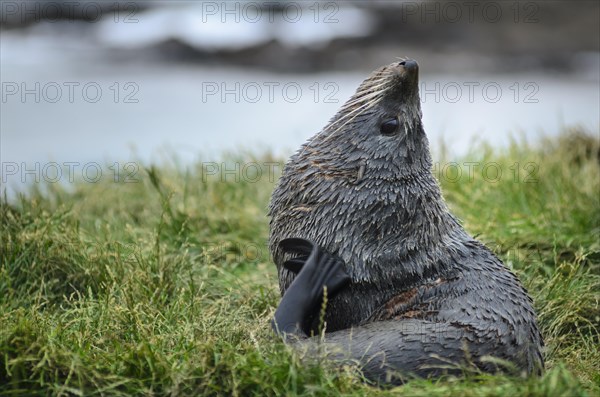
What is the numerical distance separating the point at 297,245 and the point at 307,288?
0.24 meters

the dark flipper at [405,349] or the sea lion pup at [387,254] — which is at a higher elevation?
the sea lion pup at [387,254]

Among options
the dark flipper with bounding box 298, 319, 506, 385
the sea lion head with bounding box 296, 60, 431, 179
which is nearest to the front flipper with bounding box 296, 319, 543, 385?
the dark flipper with bounding box 298, 319, 506, 385

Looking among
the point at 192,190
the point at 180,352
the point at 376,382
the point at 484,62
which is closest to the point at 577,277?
the point at 376,382

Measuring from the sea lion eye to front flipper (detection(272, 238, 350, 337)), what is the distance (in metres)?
0.66

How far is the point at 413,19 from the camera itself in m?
17.6

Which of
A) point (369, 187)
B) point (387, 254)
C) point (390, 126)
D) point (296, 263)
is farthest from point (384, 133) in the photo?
point (296, 263)

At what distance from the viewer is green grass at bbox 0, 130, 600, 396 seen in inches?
159

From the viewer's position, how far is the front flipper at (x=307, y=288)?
429 cm

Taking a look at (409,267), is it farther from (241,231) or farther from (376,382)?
(241,231)

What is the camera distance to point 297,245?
4473mm

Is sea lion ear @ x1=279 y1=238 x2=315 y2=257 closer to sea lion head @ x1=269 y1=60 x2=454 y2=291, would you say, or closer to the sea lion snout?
sea lion head @ x1=269 y1=60 x2=454 y2=291

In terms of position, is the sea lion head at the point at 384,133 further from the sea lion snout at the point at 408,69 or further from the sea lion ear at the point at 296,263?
the sea lion ear at the point at 296,263

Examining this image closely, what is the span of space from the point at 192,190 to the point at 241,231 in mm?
1001

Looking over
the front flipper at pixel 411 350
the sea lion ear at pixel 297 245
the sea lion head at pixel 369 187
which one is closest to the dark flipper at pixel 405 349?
the front flipper at pixel 411 350
